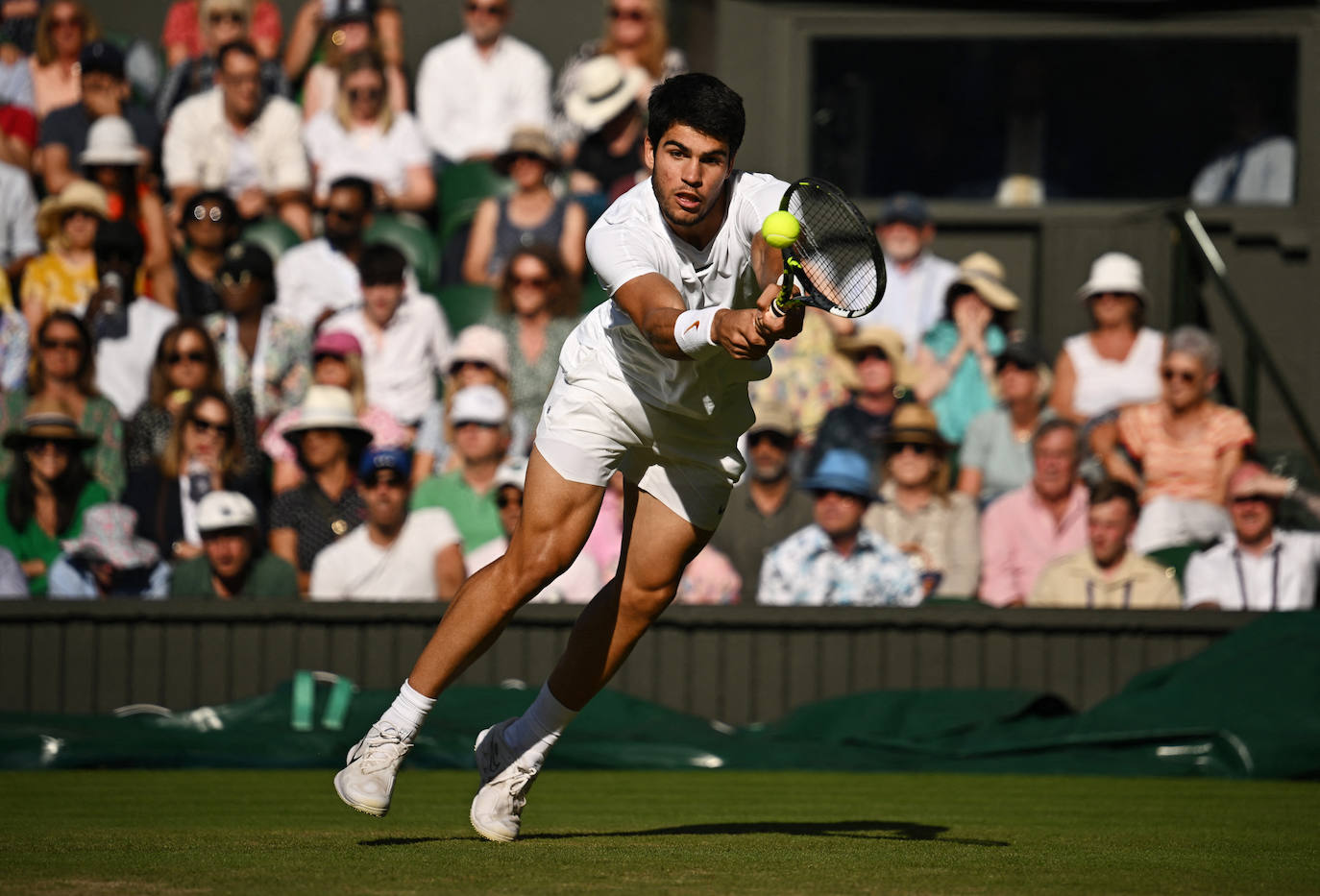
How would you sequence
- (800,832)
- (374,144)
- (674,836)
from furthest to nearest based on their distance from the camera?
1. (374,144)
2. (800,832)
3. (674,836)

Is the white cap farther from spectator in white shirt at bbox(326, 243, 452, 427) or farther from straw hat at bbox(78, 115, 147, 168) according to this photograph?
straw hat at bbox(78, 115, 147, 168)

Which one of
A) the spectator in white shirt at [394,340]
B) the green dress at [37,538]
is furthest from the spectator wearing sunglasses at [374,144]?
the green dress at [37,538]

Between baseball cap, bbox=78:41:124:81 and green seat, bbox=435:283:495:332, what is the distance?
263 centimetres

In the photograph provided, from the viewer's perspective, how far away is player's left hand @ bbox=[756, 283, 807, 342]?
4.37 meters

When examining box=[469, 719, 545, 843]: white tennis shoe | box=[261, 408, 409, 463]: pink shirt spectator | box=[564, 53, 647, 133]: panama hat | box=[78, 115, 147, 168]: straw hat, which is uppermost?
box=[564, 53, 647, 133]: panama hat

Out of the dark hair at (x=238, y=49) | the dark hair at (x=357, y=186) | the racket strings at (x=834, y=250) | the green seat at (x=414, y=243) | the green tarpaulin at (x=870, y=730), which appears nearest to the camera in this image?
the racket strings at (x=834, y=250)

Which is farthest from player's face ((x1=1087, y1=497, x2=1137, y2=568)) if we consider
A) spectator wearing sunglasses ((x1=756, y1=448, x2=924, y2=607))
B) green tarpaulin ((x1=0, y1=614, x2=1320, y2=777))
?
spectator wearing sunglasses ((x1=756, y1=448, x2=924, y2=607))

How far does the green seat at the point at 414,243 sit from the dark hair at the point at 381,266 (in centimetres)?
75

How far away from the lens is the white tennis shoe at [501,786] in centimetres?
523

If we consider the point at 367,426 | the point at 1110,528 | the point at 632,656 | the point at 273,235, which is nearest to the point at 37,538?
the point at 367,426

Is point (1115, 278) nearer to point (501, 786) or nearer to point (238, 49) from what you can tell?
point (238, 49)

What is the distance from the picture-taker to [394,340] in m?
11.1

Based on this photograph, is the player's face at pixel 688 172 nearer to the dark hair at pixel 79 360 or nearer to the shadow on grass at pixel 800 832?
the shadow on grass at pixel 800 832

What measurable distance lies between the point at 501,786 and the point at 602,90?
7341 mm
